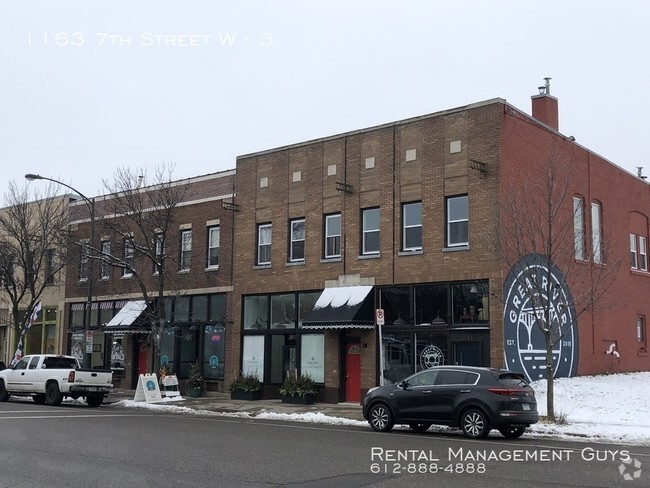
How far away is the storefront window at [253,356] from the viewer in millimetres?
29250

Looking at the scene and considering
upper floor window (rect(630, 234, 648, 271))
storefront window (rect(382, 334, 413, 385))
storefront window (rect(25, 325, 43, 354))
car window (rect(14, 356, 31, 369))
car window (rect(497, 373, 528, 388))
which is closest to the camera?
car window (rect(497, 373, 528, 388))

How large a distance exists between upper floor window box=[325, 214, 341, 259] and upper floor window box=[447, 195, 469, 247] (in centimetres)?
455

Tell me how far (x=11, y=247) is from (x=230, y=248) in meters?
11.8

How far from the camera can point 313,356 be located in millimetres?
27562

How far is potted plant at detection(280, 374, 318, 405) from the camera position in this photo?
1027 inches

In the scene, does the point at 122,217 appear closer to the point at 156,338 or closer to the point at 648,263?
the point at 156,338

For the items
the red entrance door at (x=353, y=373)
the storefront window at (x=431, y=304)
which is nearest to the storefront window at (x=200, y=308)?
the red entrance door at (x=353, y=373)

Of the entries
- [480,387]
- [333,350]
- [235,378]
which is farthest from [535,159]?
[235,378]

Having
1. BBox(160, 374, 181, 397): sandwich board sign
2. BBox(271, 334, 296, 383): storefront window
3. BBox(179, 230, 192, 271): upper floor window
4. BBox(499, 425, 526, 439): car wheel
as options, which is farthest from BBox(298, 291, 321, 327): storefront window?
BBox(499, 425, 526, 439): car wheel

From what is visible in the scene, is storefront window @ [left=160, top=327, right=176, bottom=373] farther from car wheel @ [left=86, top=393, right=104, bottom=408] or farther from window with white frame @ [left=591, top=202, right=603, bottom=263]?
window with white frame @ [left=591, top=202, right=603, bottom=263]

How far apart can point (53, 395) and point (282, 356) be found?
8332 millimetres

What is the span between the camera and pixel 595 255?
2831 cm

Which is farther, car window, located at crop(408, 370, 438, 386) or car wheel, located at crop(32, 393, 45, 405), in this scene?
car wheel, located at crop(32, 393, 45, 405)

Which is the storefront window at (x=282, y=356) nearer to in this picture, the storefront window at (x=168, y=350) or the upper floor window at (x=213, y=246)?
the upper floor window at (x=213, y=246)
